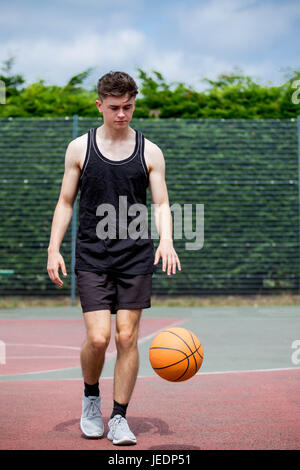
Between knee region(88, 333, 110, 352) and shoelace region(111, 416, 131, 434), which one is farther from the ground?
knee region(88, 333, 110, 352)

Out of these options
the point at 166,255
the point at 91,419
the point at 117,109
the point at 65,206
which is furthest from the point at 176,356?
the point at 117,109

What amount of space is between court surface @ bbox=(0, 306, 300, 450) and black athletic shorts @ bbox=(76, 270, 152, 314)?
76 centimetres

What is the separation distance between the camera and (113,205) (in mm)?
4379

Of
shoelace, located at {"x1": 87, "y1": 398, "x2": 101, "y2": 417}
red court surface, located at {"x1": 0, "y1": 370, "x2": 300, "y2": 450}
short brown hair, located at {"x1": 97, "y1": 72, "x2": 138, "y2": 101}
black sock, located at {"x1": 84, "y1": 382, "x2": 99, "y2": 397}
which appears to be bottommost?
red court surface, located at {"x1": 0, "y1": 370, "x2": 300, "y2": 450}

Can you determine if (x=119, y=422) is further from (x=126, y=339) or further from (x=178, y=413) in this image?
(x=178, y=413)

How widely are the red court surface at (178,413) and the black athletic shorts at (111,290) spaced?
30.1 inches

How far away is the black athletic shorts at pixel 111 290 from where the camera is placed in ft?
14.3

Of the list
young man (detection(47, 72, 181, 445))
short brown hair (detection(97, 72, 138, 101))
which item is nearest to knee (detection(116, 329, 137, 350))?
young man (detection(47, 72, 181, 445))

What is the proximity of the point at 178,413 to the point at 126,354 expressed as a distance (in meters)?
0.87

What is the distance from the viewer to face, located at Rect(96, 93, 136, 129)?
4.34 metres

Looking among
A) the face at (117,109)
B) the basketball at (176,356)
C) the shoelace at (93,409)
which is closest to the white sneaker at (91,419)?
the shoelace at (93,409)

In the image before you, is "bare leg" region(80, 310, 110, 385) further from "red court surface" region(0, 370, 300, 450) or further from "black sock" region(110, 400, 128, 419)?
"red court surface" region(0, 370, 300, 450)

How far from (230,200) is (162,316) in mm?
2811

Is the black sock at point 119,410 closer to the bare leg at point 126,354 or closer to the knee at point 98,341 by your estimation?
the bare leg at point 126,354
